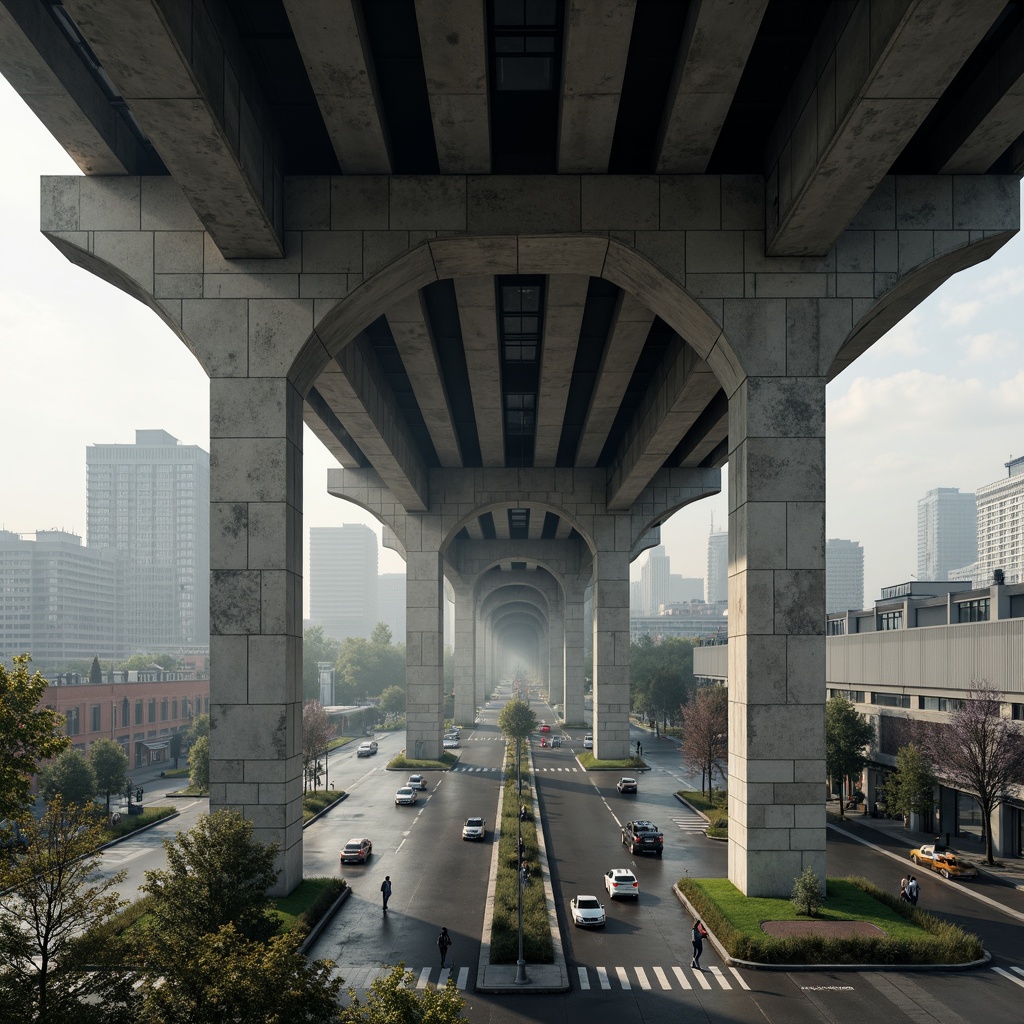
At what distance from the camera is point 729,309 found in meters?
27.8

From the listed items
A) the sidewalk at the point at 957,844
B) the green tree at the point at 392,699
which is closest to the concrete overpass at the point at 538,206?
the sidewalk at the point at 957,844

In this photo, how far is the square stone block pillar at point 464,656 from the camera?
104688 mm

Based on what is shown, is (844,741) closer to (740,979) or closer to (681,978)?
(740,979)

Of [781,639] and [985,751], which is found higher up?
[781,639]

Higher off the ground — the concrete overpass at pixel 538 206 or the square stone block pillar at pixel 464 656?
the concrete overpass at pixel 538 206

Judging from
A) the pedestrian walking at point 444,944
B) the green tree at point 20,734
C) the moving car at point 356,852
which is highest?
the green tree at point 20,734

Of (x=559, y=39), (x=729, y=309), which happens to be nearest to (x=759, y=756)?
(x=729, y=309)

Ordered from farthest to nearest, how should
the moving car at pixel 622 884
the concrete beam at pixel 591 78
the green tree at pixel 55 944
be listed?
the moving car at pixel 622 884 → the concrete beam at pixel 591 78 → the green tree at pixel 55 944

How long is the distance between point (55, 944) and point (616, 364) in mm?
31900

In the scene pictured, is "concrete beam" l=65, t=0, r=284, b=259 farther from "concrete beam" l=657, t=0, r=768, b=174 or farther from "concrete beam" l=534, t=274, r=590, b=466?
"concrete beam" l=534, t=274, r=590, b=466

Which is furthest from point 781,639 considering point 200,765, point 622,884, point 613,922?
point 200,765

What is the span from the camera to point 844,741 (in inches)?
2030

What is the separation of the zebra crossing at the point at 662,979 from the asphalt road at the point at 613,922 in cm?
5

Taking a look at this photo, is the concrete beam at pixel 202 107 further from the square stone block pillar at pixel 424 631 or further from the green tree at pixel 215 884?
the square stone block pillar at pixel 424 631
